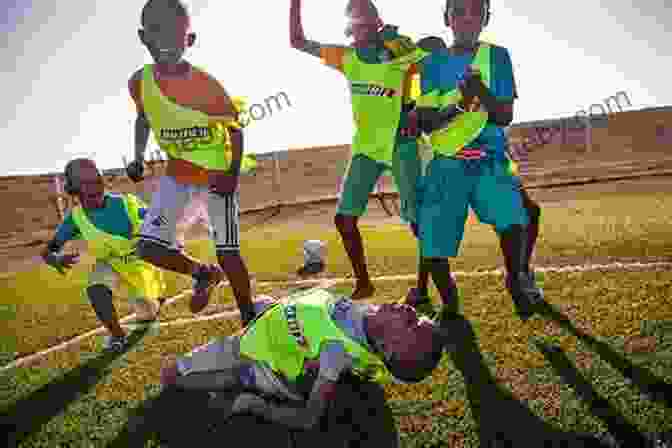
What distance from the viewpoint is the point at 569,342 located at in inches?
117

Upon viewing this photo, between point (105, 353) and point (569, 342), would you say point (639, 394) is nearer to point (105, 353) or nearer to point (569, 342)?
point (569, 342)

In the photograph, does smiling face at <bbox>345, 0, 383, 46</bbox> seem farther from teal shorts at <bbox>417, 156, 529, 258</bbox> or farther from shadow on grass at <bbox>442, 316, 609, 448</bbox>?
shadow on grass at <bbox>442, 316, 609, 448</bbox>

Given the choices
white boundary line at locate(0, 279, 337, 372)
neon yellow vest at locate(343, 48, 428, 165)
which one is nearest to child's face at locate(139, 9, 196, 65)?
neon yellow vest at locate(343, 48, 428, 165)

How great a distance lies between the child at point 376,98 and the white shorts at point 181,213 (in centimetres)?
99

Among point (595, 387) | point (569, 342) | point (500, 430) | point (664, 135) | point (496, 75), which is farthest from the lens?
point (664, 135)

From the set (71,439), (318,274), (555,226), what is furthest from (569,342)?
(555,226)

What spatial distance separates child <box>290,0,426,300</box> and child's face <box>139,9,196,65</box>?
3.63 ft

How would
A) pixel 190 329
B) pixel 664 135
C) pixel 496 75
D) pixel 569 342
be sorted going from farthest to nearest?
pixel 664 135 → pixel 190 329 → pixel 496 75 → pixel 569 342

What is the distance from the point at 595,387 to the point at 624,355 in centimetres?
41

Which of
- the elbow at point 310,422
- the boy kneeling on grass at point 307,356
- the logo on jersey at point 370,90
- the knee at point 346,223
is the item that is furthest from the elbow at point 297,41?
the elbow at point 310,422

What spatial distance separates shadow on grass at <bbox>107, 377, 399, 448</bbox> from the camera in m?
2.27

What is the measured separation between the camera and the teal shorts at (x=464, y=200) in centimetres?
343

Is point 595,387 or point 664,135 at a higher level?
point 595,387

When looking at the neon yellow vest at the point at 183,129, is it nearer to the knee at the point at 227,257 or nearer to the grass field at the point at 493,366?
the knee at the point at 227,257
